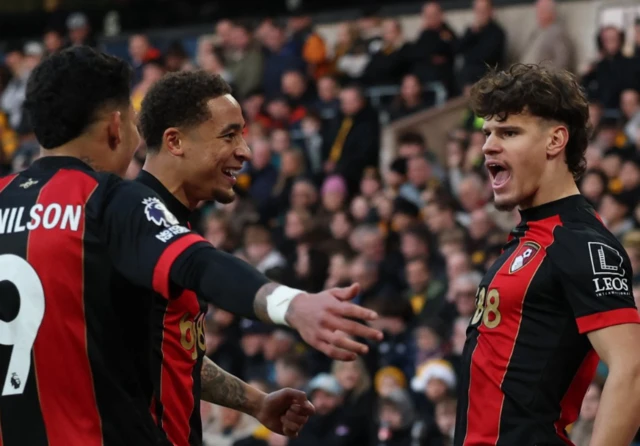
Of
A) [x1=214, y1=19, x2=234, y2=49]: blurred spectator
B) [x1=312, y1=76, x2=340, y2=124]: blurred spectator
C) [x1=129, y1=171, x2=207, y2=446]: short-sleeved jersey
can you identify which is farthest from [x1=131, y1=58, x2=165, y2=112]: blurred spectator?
[x1=129, y1=171, x2=207, y2=446]: short-sleeved jersey

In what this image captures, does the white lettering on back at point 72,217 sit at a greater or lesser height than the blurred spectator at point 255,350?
lesser

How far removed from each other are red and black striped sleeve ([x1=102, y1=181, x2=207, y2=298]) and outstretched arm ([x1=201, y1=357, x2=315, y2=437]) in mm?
1340

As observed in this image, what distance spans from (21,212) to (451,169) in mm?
8489

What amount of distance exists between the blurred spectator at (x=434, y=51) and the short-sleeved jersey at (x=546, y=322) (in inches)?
384

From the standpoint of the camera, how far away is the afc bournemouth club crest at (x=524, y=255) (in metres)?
4.57

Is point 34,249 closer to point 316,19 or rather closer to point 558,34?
point 558,34

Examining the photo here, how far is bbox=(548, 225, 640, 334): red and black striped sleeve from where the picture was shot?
4.30 meters

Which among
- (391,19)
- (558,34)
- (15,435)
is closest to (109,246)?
(15,435)

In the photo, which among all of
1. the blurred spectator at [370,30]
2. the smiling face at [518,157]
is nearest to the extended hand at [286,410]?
the smiling face at [518,157]

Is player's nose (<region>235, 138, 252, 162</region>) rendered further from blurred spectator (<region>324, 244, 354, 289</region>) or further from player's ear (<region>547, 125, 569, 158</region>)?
blurred spectator (<region>324, 244, 354, 289</region>)

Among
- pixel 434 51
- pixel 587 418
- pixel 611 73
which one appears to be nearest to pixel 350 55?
pixel 434 51

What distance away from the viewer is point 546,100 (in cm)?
467

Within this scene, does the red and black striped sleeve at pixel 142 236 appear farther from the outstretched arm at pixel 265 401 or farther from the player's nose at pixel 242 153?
the outstretched arm at pixel 265 401

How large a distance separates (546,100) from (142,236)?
1.60 meters
